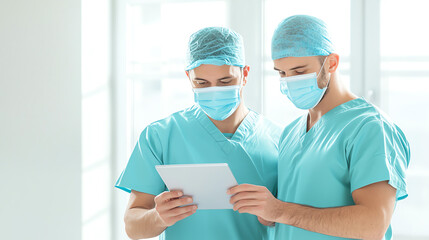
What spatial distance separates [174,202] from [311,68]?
583mm

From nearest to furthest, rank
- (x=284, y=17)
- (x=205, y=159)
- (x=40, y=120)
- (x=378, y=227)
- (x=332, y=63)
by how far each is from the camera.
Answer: (x=378, y=227) → (x=332, y=63) → (x=205, y=159) → (x=40, y=120) → (x=284, y=17)

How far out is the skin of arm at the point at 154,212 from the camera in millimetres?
1294

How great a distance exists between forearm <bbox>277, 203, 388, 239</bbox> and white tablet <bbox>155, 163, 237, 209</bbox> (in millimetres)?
188

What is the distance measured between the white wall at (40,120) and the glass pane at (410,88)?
1733 mm

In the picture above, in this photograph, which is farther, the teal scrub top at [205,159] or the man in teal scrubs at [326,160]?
the teal scrub top at [205,159]

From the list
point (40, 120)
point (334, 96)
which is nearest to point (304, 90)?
point (334, 96)

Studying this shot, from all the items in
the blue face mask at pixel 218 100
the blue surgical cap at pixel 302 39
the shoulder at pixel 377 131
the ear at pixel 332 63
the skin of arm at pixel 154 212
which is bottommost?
the skin of arm at pixel 154 212

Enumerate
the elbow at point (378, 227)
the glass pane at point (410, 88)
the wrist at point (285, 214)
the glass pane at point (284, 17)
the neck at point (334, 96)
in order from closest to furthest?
the elbow at point (378, 227)
the wrist at point (285, 214)
the neck at point (334, 96)
the glass pane at point (410, 88)
the glass pane at point (284, 17)

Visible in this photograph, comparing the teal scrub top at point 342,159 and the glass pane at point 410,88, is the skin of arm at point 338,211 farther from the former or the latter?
the glass pane at point 410,88

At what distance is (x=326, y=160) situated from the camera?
127 centimetres

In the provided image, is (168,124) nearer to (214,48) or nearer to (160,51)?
(214,48)

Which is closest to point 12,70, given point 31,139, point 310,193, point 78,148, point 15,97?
point 15,97

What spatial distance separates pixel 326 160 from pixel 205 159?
1.61ft

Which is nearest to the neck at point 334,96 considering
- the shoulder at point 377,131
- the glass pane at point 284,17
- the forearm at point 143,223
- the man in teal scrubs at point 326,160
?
the man in teal scrubs at point 326,160
